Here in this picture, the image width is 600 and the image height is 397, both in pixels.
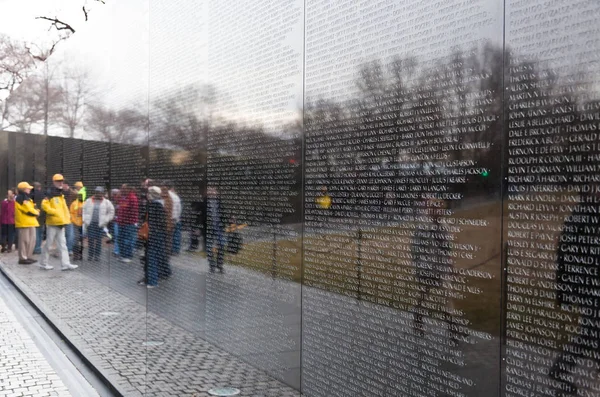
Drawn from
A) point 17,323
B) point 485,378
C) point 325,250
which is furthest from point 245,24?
point 17,323

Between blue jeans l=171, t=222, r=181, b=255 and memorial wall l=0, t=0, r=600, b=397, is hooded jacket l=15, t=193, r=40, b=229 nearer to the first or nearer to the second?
blue jeans l=171, t=222, r=181, b=255

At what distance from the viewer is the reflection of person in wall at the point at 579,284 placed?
2.41 meters

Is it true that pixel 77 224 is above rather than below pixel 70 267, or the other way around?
above

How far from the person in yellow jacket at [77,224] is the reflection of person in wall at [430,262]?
342 inches

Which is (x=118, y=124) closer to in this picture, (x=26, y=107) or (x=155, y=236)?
(x=155, y=236)

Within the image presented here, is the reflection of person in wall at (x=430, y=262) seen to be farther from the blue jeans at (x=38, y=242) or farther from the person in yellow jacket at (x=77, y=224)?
the blue jeans at (x=38, y=242)

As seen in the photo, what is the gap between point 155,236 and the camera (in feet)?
23.6

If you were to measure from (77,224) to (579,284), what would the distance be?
10.5m

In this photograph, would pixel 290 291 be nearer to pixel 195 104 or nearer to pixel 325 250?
pixel 325 250

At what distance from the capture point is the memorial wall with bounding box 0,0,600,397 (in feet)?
8.37

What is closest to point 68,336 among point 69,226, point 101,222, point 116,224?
point 116,224

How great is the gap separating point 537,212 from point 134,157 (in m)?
6.10

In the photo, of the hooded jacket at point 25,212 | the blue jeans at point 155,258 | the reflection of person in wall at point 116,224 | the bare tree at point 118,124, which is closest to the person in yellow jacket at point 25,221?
the hooded jacket at point 25,212

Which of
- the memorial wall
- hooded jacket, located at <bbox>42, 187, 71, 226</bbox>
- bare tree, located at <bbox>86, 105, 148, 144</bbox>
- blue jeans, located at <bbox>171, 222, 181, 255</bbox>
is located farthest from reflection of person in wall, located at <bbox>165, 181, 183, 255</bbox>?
hooded jacket, located at <bbox>42, 187, 71, 226</bbox>
